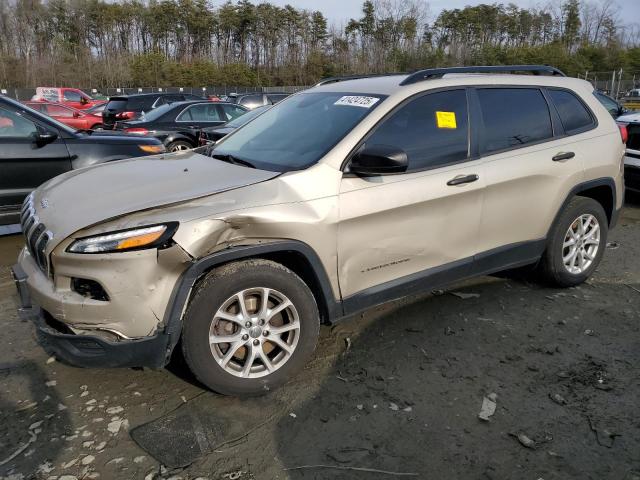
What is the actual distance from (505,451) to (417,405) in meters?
0.52

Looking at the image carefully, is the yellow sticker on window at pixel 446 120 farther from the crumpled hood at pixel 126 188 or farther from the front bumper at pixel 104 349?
the front bumper at pixel 104 349

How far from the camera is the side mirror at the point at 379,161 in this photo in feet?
10.2

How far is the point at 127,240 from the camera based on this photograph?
2.68m

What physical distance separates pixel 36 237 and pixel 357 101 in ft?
6.95

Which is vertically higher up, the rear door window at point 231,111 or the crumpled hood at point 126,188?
the rear door window at point 231,111

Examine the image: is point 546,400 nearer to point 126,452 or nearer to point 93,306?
point 126,452

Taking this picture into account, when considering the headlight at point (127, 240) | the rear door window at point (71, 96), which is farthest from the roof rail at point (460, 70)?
the rear door window at point (71, 96)

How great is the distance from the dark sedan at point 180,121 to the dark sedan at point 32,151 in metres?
4.02

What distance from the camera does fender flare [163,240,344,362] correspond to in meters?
2.75

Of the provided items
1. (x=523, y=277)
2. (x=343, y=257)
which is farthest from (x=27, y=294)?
(x=523, y=277)

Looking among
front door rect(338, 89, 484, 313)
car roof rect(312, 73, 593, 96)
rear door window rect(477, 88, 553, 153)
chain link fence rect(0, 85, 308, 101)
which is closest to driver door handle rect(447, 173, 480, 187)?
front door rect(338, 89, 484, 313)

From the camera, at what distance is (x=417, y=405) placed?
3.01 m

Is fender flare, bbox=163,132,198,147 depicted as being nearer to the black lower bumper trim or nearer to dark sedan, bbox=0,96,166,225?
dark sedan, bbox=0,96,166,225

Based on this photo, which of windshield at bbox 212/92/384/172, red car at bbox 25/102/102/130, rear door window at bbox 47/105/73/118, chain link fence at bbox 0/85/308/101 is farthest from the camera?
chain link fence at bbox 0/85/308/101
